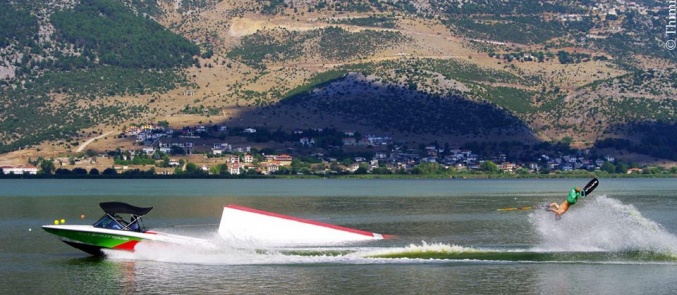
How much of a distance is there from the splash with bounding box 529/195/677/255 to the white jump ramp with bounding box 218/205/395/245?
392 inches

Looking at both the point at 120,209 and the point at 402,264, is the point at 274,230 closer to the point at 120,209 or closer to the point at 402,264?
the point at 120,209

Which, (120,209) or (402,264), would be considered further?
(120,209)

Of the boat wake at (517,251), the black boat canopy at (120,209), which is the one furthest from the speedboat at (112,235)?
the boat wake at (517,251)

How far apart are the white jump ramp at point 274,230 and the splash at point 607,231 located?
392 inches

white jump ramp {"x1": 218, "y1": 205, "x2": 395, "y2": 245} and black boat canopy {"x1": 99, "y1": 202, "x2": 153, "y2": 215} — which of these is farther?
white jump ramp {"x1": 218, "y1": 205, "x2": 395, "y2": 245}

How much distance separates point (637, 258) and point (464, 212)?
40389 mm

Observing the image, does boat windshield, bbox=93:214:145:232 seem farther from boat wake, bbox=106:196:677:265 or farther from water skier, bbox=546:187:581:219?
water skier, bbox=546:187:581:219

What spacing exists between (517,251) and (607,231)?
4126 mm

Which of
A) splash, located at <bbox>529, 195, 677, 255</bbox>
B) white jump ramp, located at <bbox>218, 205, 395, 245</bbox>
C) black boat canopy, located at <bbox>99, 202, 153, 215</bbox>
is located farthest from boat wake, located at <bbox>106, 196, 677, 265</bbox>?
black boat canopy, located at <bbox>99, 202, 153, 215</bbox>

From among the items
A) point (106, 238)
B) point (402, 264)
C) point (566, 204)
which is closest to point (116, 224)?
point (106, 238)

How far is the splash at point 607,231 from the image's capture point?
54062 mm

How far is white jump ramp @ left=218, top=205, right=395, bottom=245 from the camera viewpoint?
56156 mm

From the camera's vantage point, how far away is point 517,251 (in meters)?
56.4

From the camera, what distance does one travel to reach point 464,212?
93.5 metres
